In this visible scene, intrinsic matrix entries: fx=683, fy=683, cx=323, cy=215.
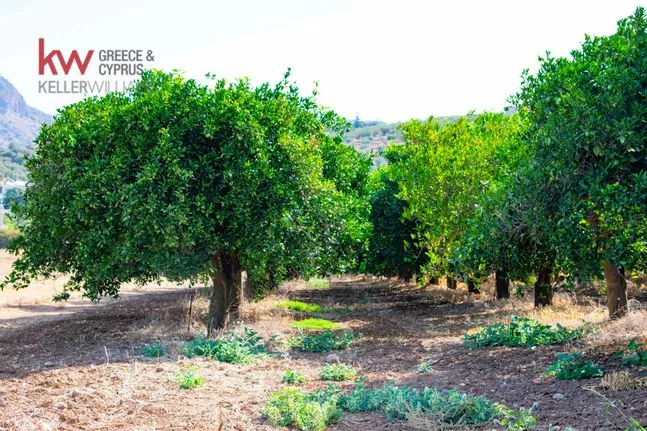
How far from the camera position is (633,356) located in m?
9.52

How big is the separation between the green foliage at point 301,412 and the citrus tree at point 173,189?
5805 millimetres

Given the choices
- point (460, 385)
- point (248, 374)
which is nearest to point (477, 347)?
point (460, 385)

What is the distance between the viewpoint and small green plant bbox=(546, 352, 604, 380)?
29.9 ft

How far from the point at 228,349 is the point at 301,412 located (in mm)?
4532

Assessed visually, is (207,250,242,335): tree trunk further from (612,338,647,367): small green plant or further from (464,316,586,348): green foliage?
(612,338,647,367): small green plant

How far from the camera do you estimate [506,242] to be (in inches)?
479

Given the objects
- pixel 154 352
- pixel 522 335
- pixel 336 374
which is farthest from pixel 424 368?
pixel 154 352

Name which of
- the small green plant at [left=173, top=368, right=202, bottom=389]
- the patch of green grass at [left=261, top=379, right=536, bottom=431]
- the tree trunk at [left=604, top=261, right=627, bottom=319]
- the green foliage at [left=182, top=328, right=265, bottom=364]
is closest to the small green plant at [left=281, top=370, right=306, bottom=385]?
the small green plant at [left=173, top=368, right=202, bottom=389]

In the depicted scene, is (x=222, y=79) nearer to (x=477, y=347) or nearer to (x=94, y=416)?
(x=477, y=347)

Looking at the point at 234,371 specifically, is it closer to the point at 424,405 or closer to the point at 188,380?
the point at 188,380

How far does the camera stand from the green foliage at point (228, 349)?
12070mm

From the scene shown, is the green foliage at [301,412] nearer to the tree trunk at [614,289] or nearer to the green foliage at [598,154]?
the green foliage at [598,154]

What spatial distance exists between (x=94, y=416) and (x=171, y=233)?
566 cm

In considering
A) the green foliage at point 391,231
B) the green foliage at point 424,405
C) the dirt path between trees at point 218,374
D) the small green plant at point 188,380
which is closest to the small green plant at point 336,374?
the dirt path between trees at point 218,374
